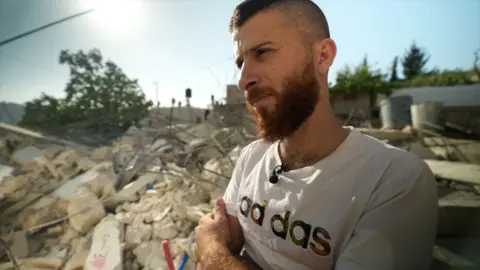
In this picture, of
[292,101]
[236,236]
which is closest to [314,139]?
[292,101]

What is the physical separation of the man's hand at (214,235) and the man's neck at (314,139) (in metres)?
0.36

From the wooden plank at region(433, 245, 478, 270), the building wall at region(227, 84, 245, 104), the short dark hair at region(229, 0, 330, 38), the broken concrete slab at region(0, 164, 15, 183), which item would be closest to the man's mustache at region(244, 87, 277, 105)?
the short dark hair at region(229, 0, 330, 38)

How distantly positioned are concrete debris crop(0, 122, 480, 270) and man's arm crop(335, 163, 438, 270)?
0.52 m

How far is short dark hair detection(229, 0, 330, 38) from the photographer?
888 millimetres

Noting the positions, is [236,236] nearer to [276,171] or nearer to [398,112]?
[276,171]

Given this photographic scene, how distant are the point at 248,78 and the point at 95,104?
4711 mm

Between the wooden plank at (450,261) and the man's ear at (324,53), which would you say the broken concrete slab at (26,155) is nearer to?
the man's ear at (324,53)

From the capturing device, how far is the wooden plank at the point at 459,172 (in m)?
1.20

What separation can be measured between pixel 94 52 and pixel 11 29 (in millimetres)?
1055

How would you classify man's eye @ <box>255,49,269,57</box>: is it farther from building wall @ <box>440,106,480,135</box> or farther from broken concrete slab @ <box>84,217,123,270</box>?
broken concrete slab @ <box>84,217,123,270</box>

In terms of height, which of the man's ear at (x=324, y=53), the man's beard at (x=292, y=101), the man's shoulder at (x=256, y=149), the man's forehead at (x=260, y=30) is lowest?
the man's shoulder at (x=256, y=149)

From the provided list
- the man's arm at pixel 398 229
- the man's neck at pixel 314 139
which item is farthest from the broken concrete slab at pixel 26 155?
the man's arm at pixel 398 229

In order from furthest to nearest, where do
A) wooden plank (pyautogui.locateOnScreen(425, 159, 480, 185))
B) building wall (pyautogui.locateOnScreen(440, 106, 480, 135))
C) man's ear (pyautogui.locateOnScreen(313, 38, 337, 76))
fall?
building wall (pyautogui.locateOnScreen(440, 106, 480, 135)), wooden plank (pyautogui.locateOnScreen(425, 159, 480, 185)), man's ear (pyautogui.locateOnScreen(313, 38, 337, 76))

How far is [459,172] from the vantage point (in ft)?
4.20
